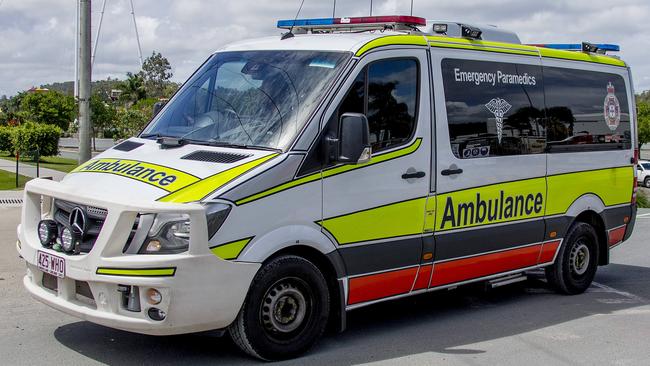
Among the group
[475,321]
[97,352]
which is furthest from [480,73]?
[97,352]

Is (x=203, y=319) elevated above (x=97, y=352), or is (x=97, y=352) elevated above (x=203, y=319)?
(x=203, y=319)

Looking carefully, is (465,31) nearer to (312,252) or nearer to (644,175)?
(312,252)

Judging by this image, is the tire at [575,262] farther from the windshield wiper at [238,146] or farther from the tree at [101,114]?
the tree at [101,114]

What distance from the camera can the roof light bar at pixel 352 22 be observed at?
23.7 feet

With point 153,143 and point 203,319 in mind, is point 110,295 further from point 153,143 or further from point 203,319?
point 153,143

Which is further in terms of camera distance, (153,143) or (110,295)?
(153,143)

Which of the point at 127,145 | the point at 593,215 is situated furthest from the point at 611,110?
the point at 127,145

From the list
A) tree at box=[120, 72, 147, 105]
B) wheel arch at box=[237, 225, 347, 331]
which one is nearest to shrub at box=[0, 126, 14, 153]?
wheel arch at box=[237, 225, 347, 331]

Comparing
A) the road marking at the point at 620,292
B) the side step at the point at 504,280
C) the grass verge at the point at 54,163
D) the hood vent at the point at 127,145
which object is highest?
A: the hood vent at the point at 127,145

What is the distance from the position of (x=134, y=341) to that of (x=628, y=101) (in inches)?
251

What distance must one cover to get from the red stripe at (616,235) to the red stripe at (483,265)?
1547 mm

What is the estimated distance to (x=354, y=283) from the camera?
6391 mm

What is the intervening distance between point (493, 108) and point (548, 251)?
67.9 inches

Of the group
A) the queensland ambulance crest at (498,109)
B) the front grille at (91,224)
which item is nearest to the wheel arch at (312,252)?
the front grille at (91,224)
